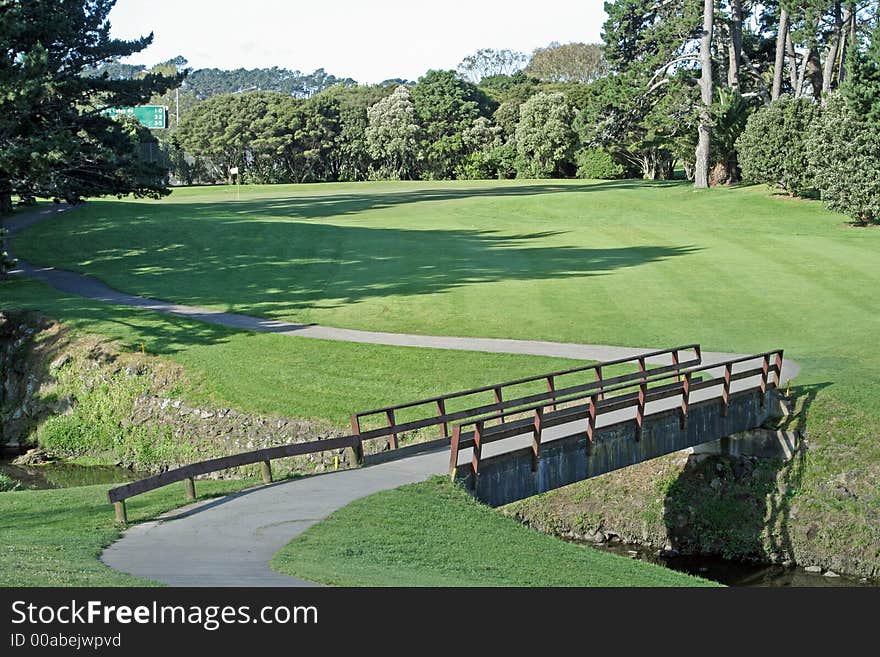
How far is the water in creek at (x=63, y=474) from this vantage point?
86.7ft

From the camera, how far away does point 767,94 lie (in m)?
79.8

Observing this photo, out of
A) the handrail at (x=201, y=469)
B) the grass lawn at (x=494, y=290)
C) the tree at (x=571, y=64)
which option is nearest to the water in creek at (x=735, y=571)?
the grass lawn at (x=494, y=290)

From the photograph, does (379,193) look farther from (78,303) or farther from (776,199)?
(78,303)

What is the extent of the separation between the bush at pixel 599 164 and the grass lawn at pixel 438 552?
87844 millimetres

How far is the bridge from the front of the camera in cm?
1838

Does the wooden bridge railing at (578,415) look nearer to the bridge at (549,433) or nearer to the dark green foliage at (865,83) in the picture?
the bridge at (549,433)

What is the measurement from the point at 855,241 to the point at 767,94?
103ft

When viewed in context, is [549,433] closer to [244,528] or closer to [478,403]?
[478,403]

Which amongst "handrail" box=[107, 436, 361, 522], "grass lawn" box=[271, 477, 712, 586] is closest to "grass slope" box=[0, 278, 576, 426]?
"handrail" box=[107, 436, 361, 522]

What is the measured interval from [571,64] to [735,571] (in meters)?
167

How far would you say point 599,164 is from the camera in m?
103

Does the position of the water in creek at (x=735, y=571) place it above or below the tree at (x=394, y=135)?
below

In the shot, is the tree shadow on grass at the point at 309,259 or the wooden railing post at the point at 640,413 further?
the tree shadow on grass at the point at 309,259
